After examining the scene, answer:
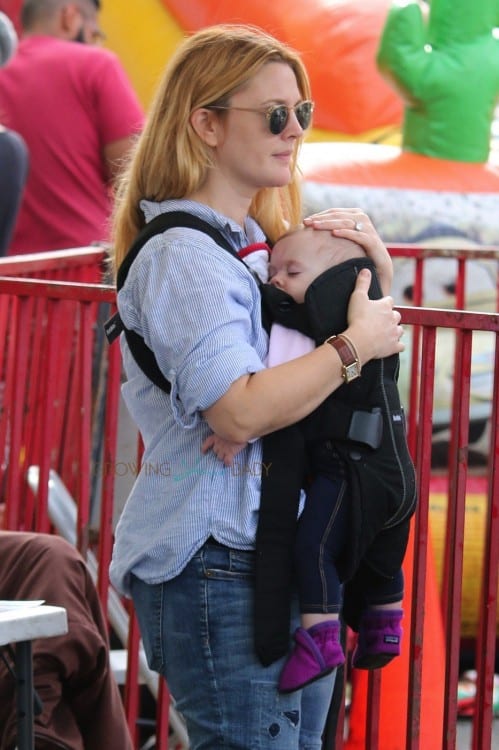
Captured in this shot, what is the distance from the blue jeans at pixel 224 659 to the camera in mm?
2100

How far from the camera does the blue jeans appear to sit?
2.10 metres

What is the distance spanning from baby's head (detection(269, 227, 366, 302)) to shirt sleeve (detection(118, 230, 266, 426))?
9 cm

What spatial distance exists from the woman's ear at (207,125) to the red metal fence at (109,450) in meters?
0.78

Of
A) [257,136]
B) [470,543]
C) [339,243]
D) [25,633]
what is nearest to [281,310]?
[339,243]

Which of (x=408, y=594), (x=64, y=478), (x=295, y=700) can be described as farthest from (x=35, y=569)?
(x=64, y=478)

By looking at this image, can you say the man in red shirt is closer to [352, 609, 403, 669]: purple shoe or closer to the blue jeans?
[352, 609, 403, 669]: purple shoe

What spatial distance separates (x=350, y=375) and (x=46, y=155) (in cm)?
372

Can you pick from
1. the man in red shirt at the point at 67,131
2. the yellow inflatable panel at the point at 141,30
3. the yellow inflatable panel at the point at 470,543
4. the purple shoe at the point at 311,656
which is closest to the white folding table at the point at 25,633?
the purple shoe at the point at 311,656

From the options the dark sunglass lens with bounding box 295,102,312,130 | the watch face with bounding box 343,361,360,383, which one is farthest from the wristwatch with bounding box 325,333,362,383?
the dark sunglass lens with bounding box 295,102,312,130

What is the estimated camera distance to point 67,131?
217 inches

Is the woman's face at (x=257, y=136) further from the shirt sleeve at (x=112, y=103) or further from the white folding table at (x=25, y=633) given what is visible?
the shirt sleeve at (x=112, y=103)

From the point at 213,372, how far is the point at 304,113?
552mm

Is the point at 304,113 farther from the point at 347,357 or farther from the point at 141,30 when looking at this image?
the point at 141,30

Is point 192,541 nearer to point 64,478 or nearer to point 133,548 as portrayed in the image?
point 133,548
